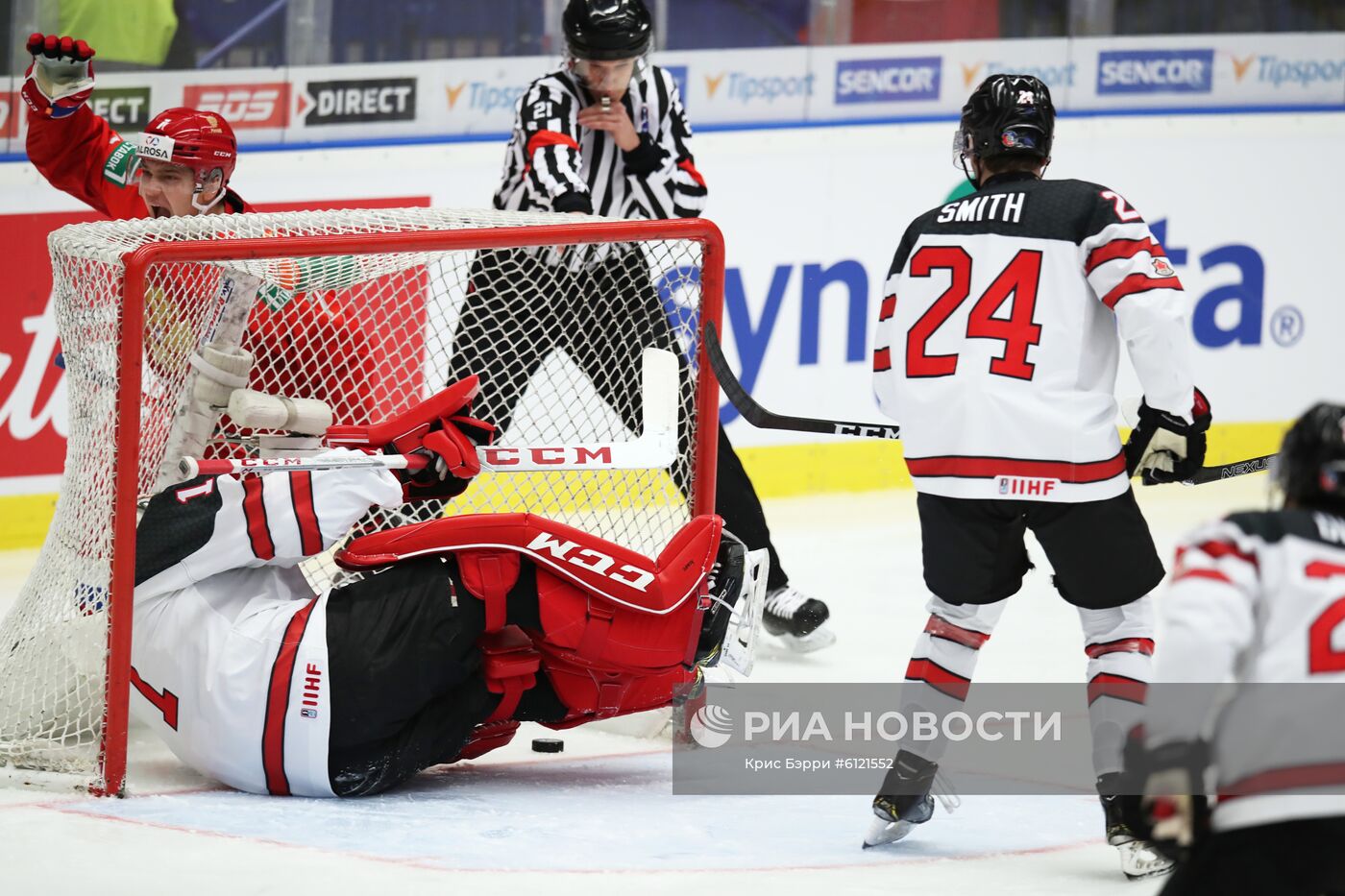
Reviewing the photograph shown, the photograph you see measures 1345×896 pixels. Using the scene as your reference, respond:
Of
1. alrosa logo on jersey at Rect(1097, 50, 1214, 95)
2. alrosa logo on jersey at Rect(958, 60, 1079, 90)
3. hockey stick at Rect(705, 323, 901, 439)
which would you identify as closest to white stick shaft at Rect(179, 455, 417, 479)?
hockey stick at Rect(705, 323, 901, 439)

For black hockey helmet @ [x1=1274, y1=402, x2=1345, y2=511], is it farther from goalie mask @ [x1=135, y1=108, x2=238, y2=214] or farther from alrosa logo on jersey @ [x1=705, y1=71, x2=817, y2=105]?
alrosa logo on jersey @ [x1=705, y1=71, x2=817, y2=105]

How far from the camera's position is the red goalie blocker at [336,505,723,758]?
2871 mm

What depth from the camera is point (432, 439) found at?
2.92m

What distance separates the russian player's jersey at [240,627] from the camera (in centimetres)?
279

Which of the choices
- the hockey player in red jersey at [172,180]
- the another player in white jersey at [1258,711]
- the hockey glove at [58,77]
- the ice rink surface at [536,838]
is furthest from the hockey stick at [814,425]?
the hockey glove at [58,77]

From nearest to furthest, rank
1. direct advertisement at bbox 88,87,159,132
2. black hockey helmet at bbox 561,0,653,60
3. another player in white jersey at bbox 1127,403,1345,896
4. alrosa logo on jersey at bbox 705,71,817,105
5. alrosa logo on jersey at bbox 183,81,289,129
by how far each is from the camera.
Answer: another player in white jersey at bbox 1127,403,1345,896 < black hockey helmet at bbox 561,0,653,60 < direct advertisement at bbox 88,87,159,132 < alrosa logo on jersey at bbox 183,81,289,129 < alrosa logo on jersey at bbox 705,71,817,105

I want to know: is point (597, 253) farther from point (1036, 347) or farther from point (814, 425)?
point (1036, 347)

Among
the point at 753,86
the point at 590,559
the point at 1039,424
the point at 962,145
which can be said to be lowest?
the point at 590,559

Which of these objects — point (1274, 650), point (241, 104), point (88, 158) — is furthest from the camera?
point (241, 104)

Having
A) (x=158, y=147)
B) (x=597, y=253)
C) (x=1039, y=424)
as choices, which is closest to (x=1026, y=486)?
(x=1039, y=424)

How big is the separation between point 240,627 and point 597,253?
1163 millimetres

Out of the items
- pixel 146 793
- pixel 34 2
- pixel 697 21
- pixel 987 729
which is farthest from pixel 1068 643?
pixel 34 2

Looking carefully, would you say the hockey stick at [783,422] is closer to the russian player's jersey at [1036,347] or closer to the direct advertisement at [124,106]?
the russian player's jersey at [1036,347]

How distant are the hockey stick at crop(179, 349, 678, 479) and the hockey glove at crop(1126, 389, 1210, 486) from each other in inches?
34.6
